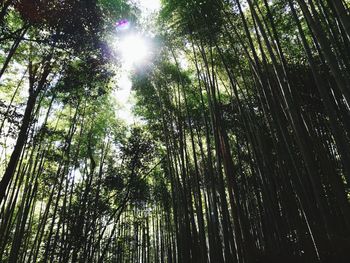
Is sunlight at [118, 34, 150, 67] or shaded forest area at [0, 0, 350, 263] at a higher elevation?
sunlight at [118, 34, 150, 67]

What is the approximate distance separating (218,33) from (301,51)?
2455 mm

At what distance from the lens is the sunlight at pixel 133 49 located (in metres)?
6.60

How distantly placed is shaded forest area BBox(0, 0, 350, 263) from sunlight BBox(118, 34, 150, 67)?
353mm

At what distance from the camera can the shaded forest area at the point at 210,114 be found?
3.56 meters

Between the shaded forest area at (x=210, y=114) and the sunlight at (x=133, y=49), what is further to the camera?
the sunlight at (x=133, y=49)

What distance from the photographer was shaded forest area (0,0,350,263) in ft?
11.7

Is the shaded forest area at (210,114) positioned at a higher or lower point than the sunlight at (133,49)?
lower

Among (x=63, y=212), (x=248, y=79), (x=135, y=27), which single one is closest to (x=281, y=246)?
(x=248, y=79)

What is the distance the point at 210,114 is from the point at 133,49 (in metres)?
3.11

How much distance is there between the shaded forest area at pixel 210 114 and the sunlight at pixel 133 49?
35 centimetres

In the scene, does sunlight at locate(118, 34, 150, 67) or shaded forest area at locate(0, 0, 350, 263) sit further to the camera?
sunlight at locate(118, 34, 150, 67)

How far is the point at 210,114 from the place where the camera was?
501cm

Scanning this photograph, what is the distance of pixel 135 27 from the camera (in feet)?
22.2

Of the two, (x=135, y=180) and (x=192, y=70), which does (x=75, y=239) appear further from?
(x=192, y=70)
